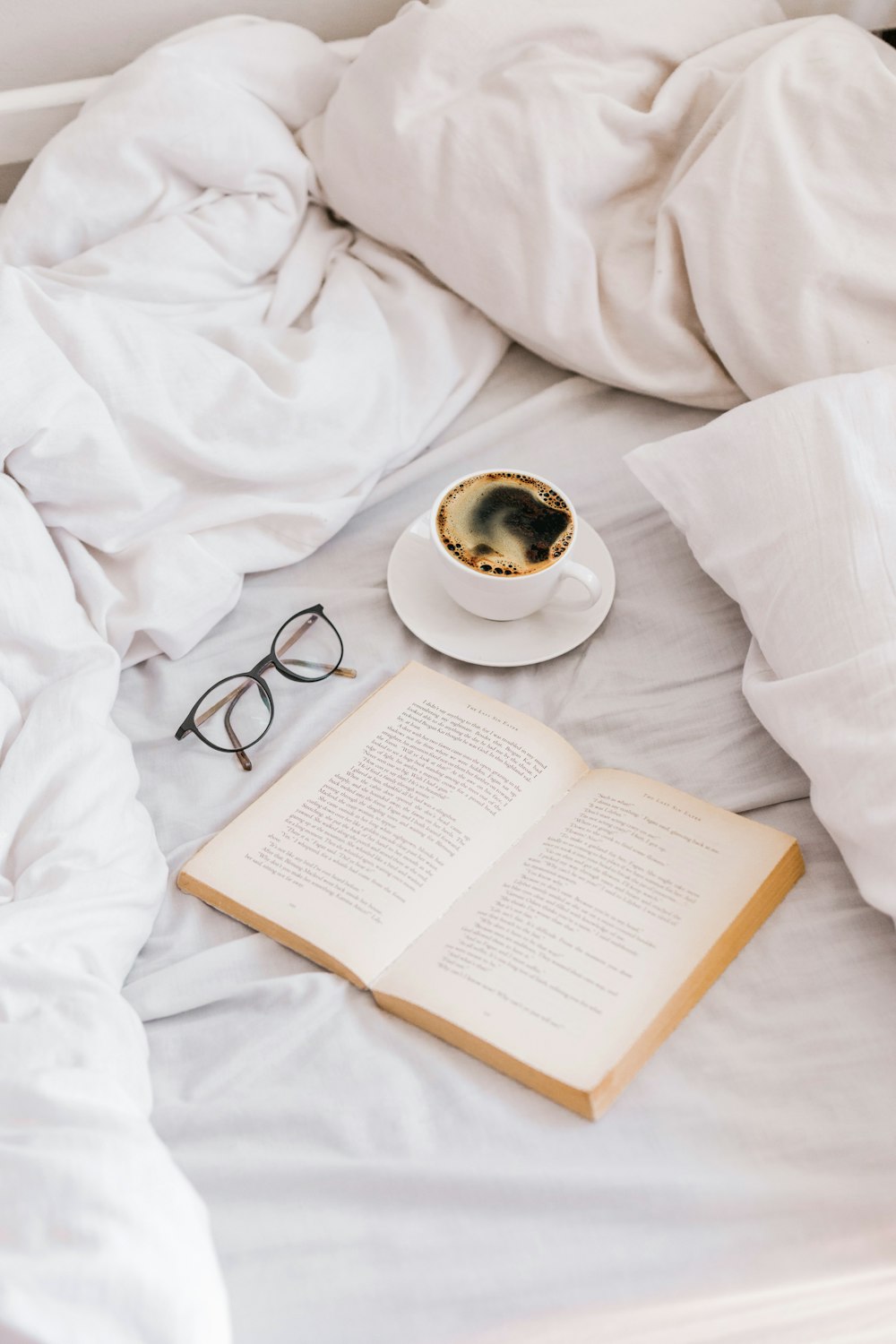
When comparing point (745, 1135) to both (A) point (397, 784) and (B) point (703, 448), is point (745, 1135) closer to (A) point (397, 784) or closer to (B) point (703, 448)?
(A) point (397, 784)

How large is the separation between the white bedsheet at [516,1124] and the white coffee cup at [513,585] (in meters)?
0.09

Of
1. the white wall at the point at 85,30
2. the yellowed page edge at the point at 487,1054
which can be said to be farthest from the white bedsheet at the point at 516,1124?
the white wall at the point at 85,30

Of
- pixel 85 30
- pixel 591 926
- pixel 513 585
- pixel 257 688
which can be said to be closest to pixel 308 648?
pixel 257 688

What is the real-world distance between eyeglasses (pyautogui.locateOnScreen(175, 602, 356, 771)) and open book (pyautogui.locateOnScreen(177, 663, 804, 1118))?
0.05 meters

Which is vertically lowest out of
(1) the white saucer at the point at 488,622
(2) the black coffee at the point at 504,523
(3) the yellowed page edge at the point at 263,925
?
(3) the yellowed page edge at the point at 263,925

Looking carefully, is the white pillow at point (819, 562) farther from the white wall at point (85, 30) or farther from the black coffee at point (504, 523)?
the white wall at point (85, 30)

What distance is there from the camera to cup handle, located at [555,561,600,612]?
745 millimetres

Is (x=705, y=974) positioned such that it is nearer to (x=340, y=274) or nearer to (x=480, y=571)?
(x=480, y=571)

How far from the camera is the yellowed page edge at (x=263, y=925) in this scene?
61 centimetres

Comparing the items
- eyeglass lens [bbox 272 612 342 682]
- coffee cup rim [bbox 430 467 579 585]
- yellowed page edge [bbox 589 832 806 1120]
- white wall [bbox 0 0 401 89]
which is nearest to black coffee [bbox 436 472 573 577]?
coffee cup rim [bbox 430 467 579 585]

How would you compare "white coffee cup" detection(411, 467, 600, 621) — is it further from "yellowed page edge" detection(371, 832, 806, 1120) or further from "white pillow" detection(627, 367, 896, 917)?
"yellowed page edge" detection(371, 832, 806, 1120)

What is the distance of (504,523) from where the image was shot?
77 centimetres

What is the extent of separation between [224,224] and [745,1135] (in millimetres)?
750

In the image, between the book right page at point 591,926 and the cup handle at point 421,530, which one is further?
the cup handle at point 421,530
